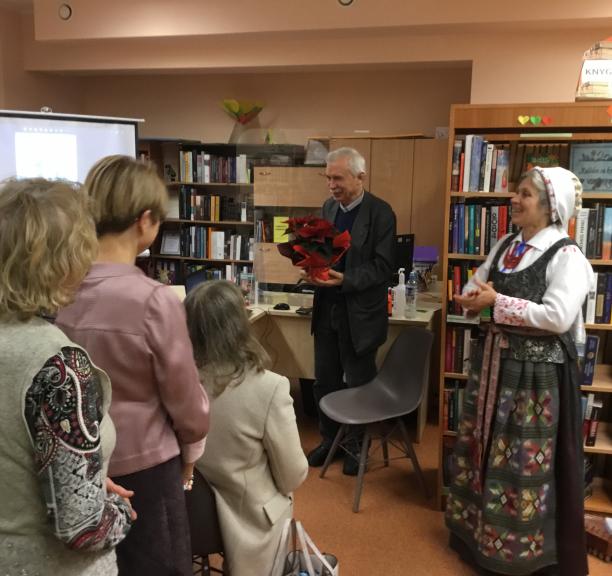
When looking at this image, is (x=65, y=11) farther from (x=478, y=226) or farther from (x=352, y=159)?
(x=478, y=226)

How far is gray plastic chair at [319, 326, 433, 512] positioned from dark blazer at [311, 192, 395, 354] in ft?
A: 0.56

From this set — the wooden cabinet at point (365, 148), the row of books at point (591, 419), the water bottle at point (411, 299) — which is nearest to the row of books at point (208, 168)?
the wooden cabinet at point (365, 148)

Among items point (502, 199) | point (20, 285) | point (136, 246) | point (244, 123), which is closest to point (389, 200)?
point (244, 123)

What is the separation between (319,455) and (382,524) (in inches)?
25.1

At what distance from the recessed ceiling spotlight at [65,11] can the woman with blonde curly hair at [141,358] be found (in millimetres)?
3940

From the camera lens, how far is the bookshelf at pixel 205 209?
5.89 metres

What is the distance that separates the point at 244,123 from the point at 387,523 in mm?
4235

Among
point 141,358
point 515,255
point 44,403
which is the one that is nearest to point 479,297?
point 515,255

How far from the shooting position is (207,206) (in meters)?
6.03

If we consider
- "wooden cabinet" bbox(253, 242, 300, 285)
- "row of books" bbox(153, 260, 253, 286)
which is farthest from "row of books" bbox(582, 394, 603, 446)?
"row of books" bbox(153, 260, 253, 286)

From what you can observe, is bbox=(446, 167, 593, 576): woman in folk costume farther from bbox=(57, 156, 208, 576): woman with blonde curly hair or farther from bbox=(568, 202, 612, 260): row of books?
bbox=(57, 156, 208, 576): woman with blonde curly hair

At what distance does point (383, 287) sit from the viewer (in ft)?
9.94

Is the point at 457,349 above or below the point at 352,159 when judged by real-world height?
below

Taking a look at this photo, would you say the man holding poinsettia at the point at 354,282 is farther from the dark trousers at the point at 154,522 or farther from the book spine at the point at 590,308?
the dark trousers at the point at 154,522
